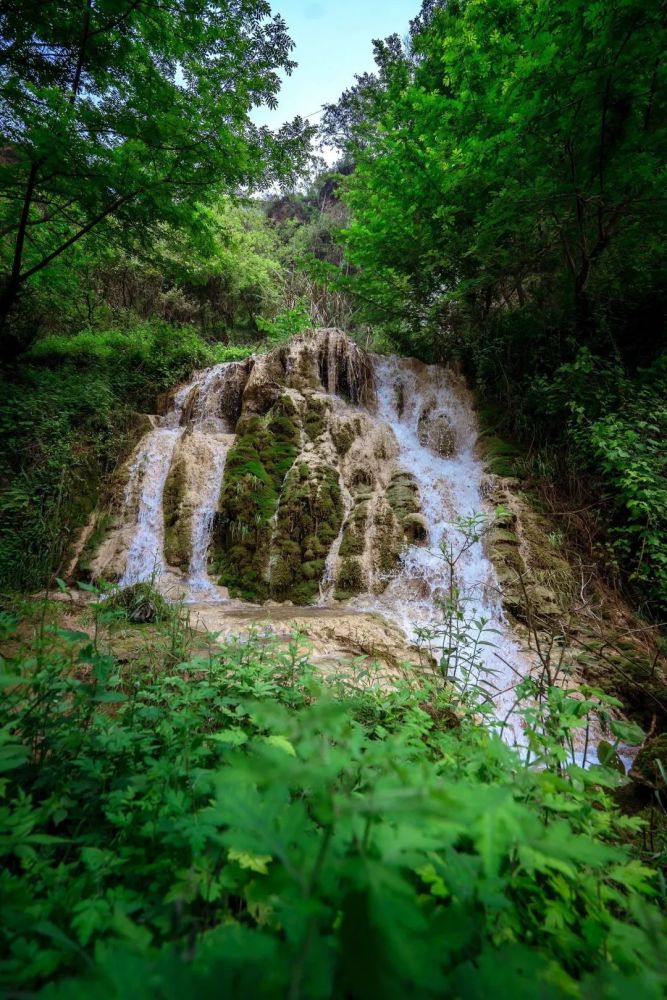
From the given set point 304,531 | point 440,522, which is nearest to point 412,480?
point 440,522

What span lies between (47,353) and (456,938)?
1144cm

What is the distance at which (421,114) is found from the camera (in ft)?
25.0

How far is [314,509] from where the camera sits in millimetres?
7055

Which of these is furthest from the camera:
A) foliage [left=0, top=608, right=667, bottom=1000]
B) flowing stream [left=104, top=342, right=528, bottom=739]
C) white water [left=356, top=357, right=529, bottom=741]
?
flowing stream [left=104, top=342, right=528, bottom=739]

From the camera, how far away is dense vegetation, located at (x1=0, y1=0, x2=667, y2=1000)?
2.14ft

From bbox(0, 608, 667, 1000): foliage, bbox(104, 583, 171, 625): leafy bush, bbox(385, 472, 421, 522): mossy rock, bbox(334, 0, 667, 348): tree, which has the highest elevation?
bbox(334, 0, 667, 348): tree

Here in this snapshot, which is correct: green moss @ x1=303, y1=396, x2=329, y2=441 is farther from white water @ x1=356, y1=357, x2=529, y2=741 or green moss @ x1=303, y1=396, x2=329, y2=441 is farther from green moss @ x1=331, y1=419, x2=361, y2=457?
white water @ x1=356, y1=357, x2=529, y2=741

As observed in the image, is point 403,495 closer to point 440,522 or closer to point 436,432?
point 440,522

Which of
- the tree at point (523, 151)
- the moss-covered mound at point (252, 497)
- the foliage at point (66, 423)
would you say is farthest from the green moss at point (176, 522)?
the tree at point (523, 151)

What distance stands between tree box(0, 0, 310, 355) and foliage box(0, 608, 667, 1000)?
4875mm

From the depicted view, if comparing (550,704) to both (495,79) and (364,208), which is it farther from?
(364,208)

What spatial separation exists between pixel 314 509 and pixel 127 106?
562cm

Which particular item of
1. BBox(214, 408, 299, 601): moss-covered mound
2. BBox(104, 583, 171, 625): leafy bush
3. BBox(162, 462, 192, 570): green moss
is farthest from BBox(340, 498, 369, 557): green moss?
BBox(104, 583, 171, 625): leafy bush

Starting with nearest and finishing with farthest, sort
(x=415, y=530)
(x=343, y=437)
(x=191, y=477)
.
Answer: (x=415, y=530), (x=191, y=477), (x=343, y=437)
